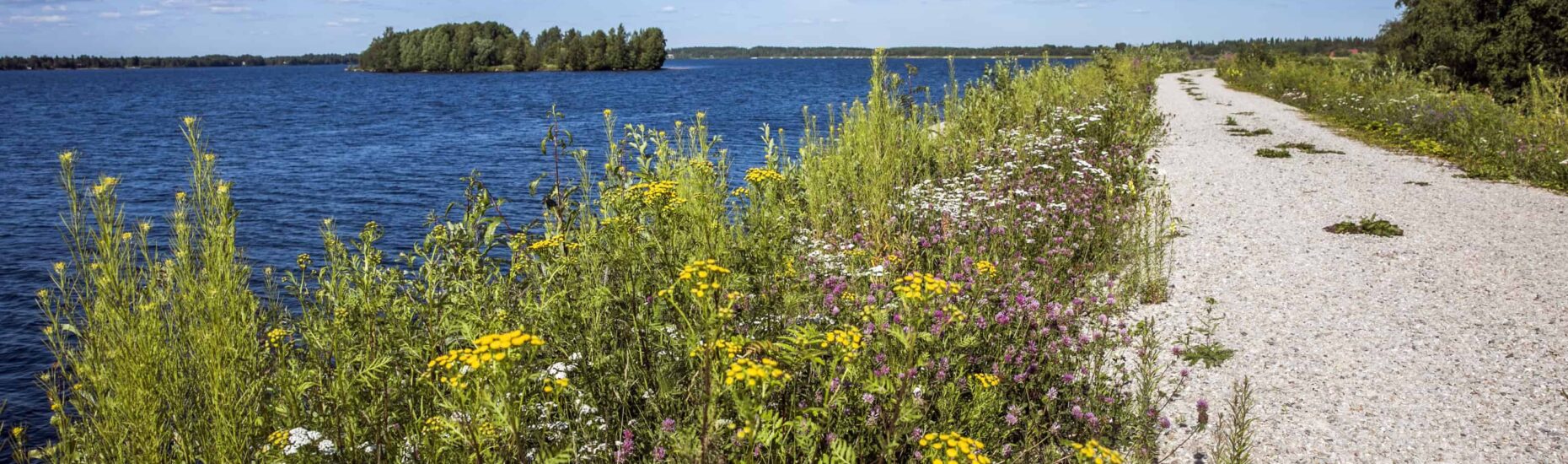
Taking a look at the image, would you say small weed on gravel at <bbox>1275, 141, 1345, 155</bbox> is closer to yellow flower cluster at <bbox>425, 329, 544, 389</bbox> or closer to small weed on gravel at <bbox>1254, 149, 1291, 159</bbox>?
small weed on gravel at <bbox>1254, 149, 1291, 159</bbox>

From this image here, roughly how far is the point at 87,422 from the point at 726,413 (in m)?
2.64

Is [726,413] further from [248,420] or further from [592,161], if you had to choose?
[592,161]

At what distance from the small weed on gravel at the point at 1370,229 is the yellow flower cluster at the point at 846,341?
7.20 metres

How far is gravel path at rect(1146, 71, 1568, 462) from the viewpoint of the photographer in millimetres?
4062

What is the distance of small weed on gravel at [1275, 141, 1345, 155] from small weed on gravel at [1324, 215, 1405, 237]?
5627 mm

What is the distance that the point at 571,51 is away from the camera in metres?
125

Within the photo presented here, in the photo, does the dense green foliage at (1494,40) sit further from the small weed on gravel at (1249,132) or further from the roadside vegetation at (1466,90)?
the small weed on gravel at (1249,132)

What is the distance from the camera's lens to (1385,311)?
225 inches

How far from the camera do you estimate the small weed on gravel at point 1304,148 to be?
12875 millimetres

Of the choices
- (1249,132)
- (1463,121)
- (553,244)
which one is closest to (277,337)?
(553,244)

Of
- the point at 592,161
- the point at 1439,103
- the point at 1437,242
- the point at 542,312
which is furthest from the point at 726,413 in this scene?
the point at 1439,103

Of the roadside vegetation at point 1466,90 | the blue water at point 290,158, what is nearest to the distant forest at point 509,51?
the blue water at point 290,158

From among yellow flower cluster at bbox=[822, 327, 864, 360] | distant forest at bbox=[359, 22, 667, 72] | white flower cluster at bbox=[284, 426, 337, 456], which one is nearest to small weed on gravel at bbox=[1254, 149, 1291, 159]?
yellow flower cluster at bbox=[822, 327, 864, 360]

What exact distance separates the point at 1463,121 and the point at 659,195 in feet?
45.0
